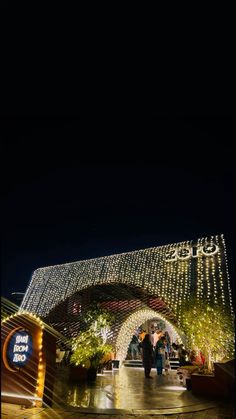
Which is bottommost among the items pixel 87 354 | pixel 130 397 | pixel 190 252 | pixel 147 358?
pixel 130 397

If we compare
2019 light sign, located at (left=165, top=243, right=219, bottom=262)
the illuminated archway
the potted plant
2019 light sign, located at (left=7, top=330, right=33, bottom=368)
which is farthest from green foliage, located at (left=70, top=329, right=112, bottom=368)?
the illuminated archway

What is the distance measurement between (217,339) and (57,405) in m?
4.22

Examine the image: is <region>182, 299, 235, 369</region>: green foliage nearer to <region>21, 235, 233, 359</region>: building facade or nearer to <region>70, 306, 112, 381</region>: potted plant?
<region>21, 235, 233, 359</region>: building facade

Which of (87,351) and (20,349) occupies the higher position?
(20,349)

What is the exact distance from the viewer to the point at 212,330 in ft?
25.9

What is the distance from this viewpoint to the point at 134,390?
770 centimetres

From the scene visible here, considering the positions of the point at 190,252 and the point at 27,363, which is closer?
the point at 27,363

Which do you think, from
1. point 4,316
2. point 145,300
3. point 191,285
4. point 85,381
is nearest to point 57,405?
point 4,316

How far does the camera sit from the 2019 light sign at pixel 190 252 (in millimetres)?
11594

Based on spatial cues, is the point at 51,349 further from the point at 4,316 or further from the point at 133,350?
the point at 133,350

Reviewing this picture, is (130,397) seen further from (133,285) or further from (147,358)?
(133,285)

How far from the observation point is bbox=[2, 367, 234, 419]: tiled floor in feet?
17.3

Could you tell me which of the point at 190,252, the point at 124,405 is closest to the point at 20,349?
the point at 124,405

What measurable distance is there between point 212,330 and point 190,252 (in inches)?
176
